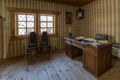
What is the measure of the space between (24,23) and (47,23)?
1132 mm

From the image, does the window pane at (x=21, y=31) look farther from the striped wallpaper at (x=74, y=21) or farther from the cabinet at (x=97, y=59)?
the cabinet at (x=97, y=59)

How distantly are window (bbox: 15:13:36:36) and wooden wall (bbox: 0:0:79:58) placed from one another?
332 millimetres

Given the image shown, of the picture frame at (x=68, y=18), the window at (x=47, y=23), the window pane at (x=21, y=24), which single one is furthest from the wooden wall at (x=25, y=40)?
the window pane at (x=21, y=24)

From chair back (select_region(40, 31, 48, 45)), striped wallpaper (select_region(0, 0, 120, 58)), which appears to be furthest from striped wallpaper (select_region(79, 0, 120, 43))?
chair back (select_region(40, 31, 48, 45))

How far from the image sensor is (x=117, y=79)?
2.49 meters

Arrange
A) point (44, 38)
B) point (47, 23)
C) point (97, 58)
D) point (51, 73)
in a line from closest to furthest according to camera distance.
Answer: point (97, 58)
point (51, 73)
point (44, 38)
point (47, 23)

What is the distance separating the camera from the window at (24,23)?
462 cm

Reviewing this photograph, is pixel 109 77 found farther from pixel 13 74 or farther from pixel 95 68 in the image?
pixel 13 74

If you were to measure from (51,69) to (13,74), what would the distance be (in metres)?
1.07

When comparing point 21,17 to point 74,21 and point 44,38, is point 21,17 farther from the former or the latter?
point 74,21

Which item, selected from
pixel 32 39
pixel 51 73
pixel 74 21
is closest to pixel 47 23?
pixel 32 39

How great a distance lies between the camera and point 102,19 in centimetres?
461

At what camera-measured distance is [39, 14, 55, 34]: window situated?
16.9 ft

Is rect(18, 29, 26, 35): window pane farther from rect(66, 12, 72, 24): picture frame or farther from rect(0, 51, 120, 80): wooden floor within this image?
rect(66, 12, 72, 24): picture frame
